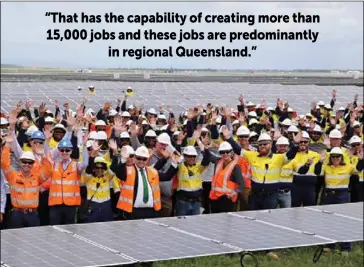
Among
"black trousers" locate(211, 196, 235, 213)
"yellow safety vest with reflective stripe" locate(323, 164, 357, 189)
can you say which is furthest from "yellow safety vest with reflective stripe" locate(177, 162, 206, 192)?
"yellow safety vest with reflective stripe" locate(323, 164, 357, 189)

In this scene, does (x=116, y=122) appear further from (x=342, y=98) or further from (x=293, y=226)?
(x=342, y=98)

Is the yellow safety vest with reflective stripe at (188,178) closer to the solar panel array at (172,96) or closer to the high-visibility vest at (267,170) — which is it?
the high-visibility vest at (267,170)

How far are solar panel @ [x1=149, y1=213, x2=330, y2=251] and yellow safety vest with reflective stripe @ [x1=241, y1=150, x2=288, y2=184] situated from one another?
179 centimetres

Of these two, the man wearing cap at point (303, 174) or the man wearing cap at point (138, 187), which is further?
the man wearing cap at point (303, 174)

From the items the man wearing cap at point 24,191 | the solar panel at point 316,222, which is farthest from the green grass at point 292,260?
the man wearing cap at point 24,191

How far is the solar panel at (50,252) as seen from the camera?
27.3ft

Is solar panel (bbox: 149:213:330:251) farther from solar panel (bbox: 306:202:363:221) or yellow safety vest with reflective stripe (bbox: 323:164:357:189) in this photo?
yellow safety vest with reflective stripe (bbox: 323:164:357:189)

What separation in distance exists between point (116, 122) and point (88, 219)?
116 inches

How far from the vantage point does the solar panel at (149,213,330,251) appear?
31.5 ft

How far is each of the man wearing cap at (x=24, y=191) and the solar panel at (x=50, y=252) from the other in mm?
1341

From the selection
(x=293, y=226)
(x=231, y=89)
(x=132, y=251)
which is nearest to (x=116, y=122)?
(x=293, y=226)

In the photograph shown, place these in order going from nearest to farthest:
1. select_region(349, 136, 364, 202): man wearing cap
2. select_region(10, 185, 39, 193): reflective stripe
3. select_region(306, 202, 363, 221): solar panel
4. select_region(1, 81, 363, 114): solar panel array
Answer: select_region(10, 185, 39, 193): reflective stripe
select_region(306, 202, 363, 221): solar panel
select_region(349, 136, 364, 202): man wearing cap
select_region(1, 81, 363, 114): solar panel array

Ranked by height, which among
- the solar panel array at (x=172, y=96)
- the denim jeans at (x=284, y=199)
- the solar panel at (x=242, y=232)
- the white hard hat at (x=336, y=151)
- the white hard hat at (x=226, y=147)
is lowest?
the solar panel at (x=242, y=232)

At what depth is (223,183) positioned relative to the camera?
12.2 meters
